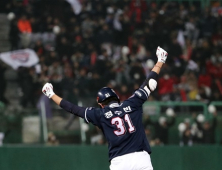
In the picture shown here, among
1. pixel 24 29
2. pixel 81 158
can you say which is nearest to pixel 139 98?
pixel 81 158

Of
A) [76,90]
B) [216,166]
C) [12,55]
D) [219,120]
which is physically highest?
[12,55]

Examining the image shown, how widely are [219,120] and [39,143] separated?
418 cm

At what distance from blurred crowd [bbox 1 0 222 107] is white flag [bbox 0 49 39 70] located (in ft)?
0.83

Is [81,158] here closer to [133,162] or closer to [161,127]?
[161,127]

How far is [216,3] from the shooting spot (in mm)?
21875

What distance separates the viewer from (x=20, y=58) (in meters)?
17.7

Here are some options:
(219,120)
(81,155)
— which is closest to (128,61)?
(219,120)

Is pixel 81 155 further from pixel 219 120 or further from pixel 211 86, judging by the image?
pixel 211 86

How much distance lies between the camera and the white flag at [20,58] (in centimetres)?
1762

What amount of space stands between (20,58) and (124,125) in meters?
10.7

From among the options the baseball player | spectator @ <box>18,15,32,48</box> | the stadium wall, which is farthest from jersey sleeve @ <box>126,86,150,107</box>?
spectator @ <box>18,15,32,48</box>

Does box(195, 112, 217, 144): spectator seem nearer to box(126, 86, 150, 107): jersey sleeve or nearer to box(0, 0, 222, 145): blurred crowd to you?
box(0, 0, 222, 145): blurred crowd

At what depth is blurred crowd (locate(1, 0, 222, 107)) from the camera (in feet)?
54.2

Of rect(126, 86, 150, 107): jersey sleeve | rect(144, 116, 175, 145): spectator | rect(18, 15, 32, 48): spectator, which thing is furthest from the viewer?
rect(18, 15, 32, 48): spectator
